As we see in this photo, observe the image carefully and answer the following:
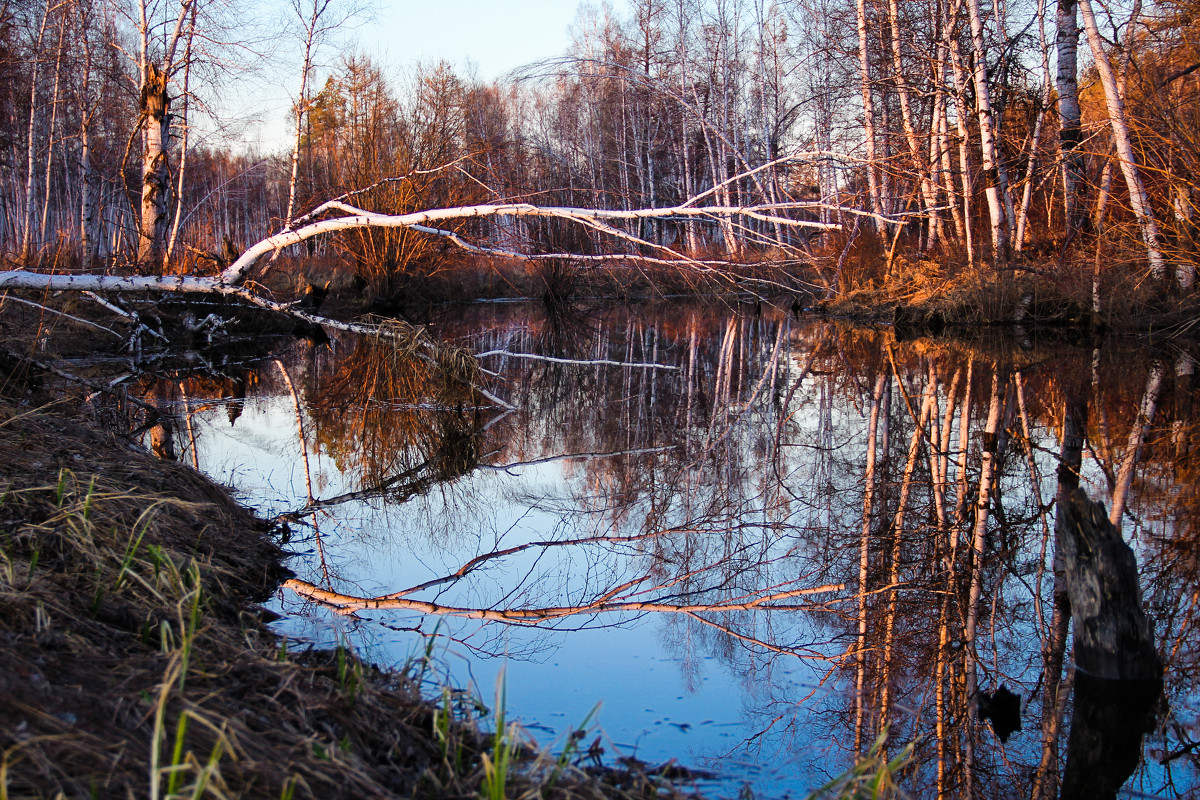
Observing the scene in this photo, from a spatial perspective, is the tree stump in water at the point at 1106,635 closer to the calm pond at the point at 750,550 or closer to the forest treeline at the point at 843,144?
the calm pond at the point at 750,550

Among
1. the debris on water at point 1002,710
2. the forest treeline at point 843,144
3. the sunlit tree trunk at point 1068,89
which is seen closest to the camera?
the debris on water at point 1002,710

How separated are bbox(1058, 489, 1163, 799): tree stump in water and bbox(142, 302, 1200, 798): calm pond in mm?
39

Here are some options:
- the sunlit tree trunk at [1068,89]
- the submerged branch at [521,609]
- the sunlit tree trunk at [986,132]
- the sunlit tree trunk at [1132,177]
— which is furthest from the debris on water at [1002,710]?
the sunlit tree trunk at [1068,89]

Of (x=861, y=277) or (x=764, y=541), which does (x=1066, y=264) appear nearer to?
(x=861, y=277)

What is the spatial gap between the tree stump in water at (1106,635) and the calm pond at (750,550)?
1.5 inches

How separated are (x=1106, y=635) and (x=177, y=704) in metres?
2.34

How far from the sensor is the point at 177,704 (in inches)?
59.6

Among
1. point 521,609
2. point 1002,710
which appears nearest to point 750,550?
point 521,609

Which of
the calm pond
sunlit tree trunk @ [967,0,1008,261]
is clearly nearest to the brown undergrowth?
the calm pond

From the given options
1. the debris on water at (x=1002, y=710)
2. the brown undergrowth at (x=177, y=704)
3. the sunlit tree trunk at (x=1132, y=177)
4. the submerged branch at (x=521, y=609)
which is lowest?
→ the debris on water at (x=1002, y=710)

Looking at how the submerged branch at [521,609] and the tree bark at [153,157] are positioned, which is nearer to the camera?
the submerged branch at [521,609]

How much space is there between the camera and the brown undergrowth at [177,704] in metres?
1.28

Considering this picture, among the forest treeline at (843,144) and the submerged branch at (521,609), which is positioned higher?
the forest treeline at (843,144)

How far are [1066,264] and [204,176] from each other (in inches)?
1518
